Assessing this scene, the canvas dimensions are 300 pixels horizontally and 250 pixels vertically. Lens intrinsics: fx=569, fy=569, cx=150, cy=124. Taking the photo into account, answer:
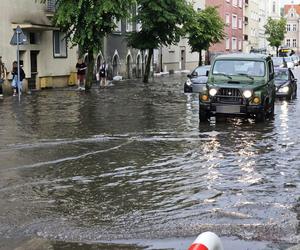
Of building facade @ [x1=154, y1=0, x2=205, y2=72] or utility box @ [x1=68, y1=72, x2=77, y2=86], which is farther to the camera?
building facade @ [x1=154, y1=0, x2=205, y2=72]

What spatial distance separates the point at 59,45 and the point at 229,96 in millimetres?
18971

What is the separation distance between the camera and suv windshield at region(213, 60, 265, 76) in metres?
15.7

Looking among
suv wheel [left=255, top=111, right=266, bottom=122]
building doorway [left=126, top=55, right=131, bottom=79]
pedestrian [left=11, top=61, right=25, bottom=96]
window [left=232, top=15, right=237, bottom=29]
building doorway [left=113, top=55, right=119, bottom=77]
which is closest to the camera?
suv wheel [left=255, top=111, right=266, bottom=122]

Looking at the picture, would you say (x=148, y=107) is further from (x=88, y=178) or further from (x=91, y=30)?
(x=88, y=178)

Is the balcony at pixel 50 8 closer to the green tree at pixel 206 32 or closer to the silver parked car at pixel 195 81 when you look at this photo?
the silver parked car at pixel 195 81

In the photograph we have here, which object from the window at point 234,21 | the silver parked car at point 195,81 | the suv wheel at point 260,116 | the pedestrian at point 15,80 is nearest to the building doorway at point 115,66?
the silver parked car at point 195,81

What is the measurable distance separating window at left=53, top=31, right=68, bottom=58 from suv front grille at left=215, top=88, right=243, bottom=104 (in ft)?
59.0

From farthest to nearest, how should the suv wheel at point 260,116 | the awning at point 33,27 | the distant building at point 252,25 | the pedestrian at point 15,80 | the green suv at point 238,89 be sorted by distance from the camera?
1. the distant building at point 252,25
2. the awning at point 33,27
3. the pedestrian at point 15,80
4. the suv wheel at point 260,116
5. the green suv at point 238,89

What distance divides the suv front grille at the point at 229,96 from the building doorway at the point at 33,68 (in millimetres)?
16129

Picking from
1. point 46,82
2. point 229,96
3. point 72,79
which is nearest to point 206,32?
point 72,79

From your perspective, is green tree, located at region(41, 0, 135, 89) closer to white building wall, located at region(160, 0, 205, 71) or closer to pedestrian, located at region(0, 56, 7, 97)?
pedestrian, located at region(0, 56, 7, 97)

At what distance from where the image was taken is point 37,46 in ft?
96.8

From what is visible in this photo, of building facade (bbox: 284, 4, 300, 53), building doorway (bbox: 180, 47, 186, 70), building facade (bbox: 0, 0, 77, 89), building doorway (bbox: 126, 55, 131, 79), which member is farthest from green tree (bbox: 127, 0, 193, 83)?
building facade (bbox: 284, 4, 300, 53)

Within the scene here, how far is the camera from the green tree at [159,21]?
3312cm
